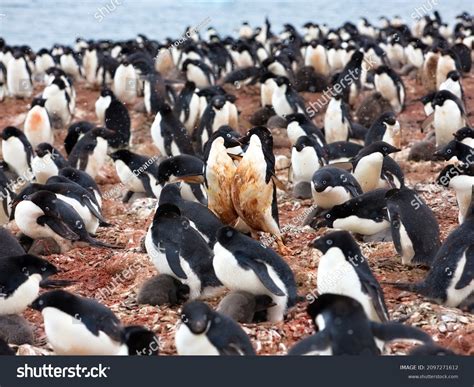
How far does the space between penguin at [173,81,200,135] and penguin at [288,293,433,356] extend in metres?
8.74

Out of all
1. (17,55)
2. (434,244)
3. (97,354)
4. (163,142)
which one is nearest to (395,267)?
(434,244)

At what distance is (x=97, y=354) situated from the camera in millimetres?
4801

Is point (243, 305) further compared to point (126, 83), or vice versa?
point (126, 83)

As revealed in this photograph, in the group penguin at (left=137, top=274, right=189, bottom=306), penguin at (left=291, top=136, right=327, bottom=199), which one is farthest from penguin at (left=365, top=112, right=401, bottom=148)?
penguin at (left=137, top=274, right=189, bottom=306)

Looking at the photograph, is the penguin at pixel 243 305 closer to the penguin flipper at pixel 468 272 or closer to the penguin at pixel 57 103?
the penguin flipper at pixel 468 272

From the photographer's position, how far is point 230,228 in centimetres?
569

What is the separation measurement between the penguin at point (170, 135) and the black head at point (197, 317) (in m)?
6.49

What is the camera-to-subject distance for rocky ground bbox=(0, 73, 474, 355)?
5.36 m

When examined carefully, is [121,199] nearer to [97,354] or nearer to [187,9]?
[97,354]

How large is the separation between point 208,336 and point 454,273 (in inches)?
A: 74.9

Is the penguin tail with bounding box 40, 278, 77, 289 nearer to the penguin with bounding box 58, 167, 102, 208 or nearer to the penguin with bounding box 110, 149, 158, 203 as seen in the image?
the penguin with bounding box 58, 167, 102, 208

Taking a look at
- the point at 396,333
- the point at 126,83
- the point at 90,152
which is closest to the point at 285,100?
the point at 90,152

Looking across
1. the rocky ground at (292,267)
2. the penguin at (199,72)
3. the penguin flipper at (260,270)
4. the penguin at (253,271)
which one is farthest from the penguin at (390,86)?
the penguin flipper at (260,270)

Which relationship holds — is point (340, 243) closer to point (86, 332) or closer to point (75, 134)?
point (86, 332)
